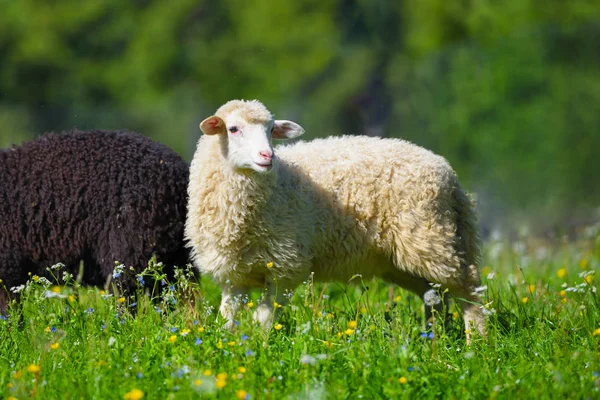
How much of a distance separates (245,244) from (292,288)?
0.45 m

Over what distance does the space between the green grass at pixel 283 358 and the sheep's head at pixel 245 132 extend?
0.92m

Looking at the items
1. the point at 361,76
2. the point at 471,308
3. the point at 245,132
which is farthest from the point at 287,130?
the point at 361,76

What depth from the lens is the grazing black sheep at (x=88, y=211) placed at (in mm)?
5102

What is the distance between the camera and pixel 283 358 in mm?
3850

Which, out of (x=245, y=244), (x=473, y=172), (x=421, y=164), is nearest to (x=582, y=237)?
(x=473, y=172)

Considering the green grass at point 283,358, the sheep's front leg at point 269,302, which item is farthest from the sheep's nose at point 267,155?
the green grass at point 283,358

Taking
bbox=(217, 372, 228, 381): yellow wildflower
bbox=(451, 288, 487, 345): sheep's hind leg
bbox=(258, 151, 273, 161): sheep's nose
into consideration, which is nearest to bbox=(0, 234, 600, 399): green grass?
bbox=(217, 372, 228, 381): yellow wildflower

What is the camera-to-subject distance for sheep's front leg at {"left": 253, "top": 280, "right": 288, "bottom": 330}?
4.75 metres

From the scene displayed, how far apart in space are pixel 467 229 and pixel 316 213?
1.13 meters

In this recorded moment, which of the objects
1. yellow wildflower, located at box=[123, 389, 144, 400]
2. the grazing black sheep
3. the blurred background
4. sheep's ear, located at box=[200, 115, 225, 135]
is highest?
the blurred background

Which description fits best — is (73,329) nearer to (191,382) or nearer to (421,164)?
(191,382)

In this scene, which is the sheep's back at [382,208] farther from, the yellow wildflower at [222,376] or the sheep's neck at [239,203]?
the yellow wildflower at [222,376]

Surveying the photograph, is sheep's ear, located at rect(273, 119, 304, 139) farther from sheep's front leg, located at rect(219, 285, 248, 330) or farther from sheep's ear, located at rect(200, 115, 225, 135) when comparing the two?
sheep's front leg, located at rect(219, 285, 248, 330)

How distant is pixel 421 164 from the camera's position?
5.28 m
